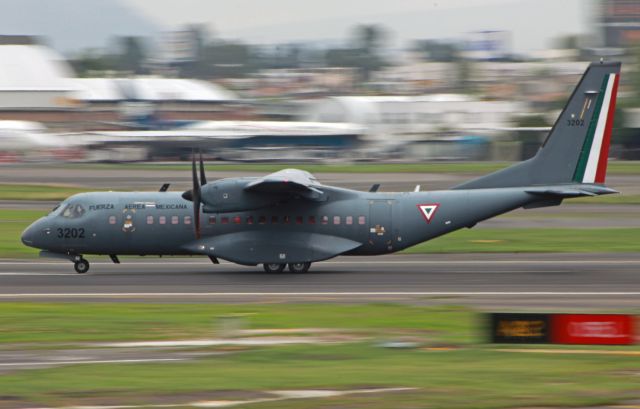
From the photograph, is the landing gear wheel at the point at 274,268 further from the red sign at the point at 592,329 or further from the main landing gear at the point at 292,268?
the red sign at the point at 592,329

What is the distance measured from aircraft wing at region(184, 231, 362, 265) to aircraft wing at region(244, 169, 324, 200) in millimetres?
1393

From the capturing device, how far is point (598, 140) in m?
31.0

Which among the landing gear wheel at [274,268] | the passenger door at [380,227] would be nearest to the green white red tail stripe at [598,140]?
the passenger door at [380,227]

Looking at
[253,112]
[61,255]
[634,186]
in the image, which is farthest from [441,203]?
[253,112]

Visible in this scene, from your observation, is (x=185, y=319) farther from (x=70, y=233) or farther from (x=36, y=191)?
(x=36, y=191)

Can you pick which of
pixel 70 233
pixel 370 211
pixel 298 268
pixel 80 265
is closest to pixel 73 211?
pixel 70 233

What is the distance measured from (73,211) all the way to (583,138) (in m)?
15.8

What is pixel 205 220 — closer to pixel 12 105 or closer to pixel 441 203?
pixel 441 203

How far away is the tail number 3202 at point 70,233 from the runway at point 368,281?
119 cm

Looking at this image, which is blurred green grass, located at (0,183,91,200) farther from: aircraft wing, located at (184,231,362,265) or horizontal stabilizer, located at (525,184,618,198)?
horizontal stabilizer, located at (525,184,618,198)

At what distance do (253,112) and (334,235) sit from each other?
127750 mm

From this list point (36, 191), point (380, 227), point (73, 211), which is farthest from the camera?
point (36, 191)

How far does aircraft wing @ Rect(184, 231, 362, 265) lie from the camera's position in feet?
101

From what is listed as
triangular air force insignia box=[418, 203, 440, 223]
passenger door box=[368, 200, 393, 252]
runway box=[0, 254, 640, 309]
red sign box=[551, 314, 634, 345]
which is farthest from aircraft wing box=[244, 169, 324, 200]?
red sign box=[551, 314, 634, 345]
